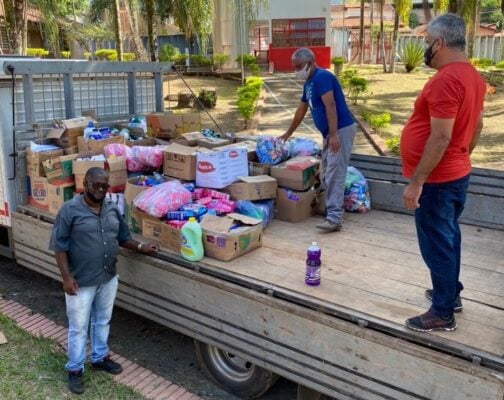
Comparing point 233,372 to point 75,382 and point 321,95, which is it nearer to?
point 75,382

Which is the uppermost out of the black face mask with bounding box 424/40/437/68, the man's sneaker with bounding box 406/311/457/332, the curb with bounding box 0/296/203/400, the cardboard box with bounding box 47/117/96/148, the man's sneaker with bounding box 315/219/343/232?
the black face mask with bounding box 424/40/437/68

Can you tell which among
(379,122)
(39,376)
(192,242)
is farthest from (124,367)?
(379,122)

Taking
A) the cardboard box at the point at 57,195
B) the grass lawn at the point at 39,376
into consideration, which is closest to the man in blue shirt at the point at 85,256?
the grass lawn at the point at 39,376

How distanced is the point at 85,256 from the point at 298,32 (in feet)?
90.6

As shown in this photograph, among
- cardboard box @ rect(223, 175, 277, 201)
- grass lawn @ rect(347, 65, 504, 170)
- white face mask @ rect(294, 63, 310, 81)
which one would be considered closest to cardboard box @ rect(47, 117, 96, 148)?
cardboard box @ rect(223, 175, 277, 201)

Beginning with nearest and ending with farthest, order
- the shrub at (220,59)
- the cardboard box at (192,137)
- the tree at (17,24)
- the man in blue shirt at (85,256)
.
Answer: the man in blue shirt at (85,256)
the cardboard box at (192,137)
the tree at (17,24)
the shrub at (220,59)

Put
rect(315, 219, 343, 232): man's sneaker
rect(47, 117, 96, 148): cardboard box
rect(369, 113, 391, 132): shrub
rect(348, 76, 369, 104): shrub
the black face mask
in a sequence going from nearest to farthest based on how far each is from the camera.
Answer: the black face mask, rect(315, 219, 343, 232): man's sneaker, rect(47, 117, 96, 148): cardboard box, rect(369, 113, 391, 132): shrub, rect(348, 76, 369, 104): shrub

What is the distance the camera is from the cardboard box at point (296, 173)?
15.6 ft

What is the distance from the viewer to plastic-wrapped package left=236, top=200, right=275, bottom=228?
4.34 meters

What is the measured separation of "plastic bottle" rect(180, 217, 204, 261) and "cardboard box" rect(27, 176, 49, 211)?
183 cm

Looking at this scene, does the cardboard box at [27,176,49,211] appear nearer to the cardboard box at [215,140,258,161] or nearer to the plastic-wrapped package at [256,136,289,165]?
the cardboard box at [215,140,258,161]

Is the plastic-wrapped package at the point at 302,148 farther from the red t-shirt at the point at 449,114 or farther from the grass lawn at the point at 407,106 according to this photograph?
the grass lawn at the point at 407,106

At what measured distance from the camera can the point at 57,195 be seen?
4.81m

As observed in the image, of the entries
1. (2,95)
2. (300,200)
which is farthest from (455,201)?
(2,95)
